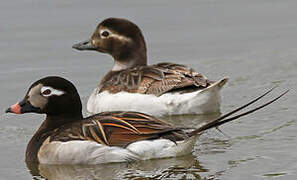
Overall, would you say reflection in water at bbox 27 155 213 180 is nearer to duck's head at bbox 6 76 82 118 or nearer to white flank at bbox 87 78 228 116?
duck's head at bbox 6 76 82 118

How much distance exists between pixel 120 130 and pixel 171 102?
2.70 metres

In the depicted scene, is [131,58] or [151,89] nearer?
[151,89]

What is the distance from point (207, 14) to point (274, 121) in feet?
20.8

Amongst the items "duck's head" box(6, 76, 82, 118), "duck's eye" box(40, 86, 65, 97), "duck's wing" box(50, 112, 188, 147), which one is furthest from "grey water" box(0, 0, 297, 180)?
"duck's eye" box(40, 86, 65, 97)

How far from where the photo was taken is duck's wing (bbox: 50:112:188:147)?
9.47m

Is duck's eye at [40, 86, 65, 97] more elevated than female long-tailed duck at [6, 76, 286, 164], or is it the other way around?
duck's eye at [40, 86, 65, 97]

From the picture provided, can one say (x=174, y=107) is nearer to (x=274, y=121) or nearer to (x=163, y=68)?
(x=163, y=68)

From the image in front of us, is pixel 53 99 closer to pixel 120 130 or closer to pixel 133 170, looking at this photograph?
pixel 120 130

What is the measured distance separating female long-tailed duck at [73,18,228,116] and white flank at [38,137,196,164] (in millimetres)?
2338

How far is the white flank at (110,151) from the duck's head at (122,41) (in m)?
4.12

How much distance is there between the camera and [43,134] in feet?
33.5

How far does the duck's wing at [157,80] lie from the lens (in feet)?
39.7

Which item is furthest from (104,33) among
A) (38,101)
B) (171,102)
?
(38,101)

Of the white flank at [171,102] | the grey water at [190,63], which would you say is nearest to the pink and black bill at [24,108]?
the grey water at [190,63]
